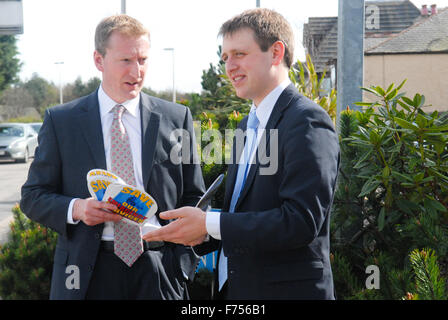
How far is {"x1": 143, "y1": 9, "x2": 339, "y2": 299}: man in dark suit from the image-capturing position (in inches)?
76.9

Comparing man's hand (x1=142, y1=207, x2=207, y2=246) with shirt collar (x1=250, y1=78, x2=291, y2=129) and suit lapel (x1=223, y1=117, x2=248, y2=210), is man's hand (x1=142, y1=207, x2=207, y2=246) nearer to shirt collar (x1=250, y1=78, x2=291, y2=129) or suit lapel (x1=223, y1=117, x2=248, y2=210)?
suit lapel (x1=223, y1=117, x2=248, y2=210)

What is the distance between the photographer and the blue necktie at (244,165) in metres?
2.27

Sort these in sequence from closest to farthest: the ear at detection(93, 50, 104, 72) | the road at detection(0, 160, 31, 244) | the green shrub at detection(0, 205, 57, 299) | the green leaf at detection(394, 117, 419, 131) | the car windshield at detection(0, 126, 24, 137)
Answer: the ear at detection(93, 50, 104, 72) → the green leaf at detection(394, 117, 419, 131) → the green shrub at detection(0, 205, 57, 299) → the road at detection(0, 160, 31, 244) → the car windshield at detection(0, 126, 24, 137)

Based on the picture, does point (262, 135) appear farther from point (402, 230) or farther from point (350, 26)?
point (350, 26)

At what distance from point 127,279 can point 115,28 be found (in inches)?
48.1

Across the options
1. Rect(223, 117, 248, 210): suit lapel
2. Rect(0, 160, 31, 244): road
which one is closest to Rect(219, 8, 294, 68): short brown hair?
Rect(223, 117, 248, 210): suit lapel

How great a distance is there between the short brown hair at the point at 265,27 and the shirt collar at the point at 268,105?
0.13 metres

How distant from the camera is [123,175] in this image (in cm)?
259

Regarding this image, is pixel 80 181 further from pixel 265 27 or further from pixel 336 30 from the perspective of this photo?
pixel 336 30

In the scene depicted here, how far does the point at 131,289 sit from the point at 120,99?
935 millimetres

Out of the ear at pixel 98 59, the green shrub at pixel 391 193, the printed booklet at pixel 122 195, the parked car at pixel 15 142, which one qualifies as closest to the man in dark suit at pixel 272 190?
the printed booklet at pixel 122 195

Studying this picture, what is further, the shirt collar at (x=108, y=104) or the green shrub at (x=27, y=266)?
the green shrub at (x=27, y=266)

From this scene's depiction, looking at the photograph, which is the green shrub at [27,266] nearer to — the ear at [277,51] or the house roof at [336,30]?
the ear at [277,51]

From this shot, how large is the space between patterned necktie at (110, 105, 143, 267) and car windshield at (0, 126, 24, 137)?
22.4 meters
